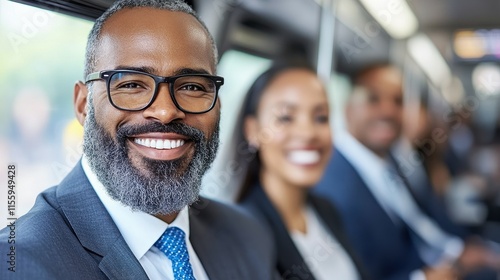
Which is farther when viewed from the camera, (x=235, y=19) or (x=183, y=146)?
(x=235, y=19)

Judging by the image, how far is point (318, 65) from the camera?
373cm

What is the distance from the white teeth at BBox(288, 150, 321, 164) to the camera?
3025mm

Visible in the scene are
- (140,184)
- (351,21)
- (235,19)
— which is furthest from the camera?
(351,21)

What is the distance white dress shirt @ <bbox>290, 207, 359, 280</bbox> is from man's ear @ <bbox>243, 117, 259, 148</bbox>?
0.46 meters

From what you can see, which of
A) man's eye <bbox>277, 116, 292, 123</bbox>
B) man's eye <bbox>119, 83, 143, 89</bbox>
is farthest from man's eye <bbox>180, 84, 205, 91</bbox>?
man's eye <bbox>277, 116, 292, 123</bbox>

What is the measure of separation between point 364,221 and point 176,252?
6.78 feet

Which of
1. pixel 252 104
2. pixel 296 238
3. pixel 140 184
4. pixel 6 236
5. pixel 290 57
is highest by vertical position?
pixel 290 57

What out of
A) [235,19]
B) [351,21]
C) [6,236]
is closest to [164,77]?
[6,236]

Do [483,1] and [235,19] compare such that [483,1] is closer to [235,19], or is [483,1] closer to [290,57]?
[290,57]

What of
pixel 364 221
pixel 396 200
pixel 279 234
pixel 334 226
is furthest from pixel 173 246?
pixel 396 200

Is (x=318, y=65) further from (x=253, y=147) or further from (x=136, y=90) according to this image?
(x=136, y=90)

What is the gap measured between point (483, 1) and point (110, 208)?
485 centimetres

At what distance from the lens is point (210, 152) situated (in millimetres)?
1729

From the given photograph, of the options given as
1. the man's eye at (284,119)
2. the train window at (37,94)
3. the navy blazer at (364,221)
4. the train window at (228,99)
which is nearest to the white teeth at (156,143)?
the train window at (37,94)
